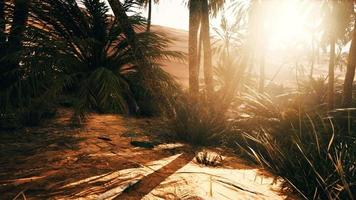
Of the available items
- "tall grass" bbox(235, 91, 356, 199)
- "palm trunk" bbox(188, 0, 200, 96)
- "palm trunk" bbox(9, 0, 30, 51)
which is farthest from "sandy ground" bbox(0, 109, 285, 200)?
"palm trunk" bbox(188, 0, 200, 96)

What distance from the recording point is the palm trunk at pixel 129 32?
471 cm

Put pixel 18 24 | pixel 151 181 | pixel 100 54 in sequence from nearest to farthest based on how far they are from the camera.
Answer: pixel 151 181 → pixel 18 24 → pixel 100 54

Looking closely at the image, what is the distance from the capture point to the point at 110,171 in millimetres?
3191

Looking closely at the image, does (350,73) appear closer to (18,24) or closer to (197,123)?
(197,123)

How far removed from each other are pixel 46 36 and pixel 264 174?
3.27 metres

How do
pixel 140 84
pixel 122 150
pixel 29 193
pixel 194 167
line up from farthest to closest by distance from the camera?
pixel 140 84
pixel 122 150
pixel 194 167
pixel 29 193

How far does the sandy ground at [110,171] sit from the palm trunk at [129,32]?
1.18 meters

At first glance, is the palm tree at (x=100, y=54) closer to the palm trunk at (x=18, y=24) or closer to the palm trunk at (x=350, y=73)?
the palm trunk at (x=18, y=24)

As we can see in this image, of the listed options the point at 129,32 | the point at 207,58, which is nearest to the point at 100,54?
the point at 129,32

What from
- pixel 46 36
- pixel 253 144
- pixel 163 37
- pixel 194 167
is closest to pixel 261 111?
pixel 253 144

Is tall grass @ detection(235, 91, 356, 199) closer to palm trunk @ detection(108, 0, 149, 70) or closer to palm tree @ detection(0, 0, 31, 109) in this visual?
palm trunk @ detection(108, 0, 149, 70)

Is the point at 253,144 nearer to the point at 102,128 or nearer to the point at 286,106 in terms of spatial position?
the point at 286,106

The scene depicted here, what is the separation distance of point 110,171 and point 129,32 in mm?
2240

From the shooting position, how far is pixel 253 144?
18.3 feet
